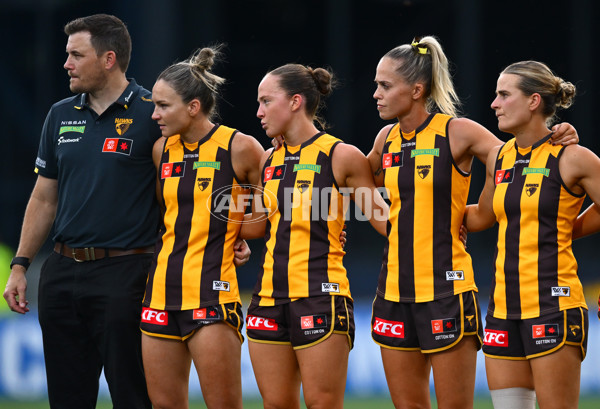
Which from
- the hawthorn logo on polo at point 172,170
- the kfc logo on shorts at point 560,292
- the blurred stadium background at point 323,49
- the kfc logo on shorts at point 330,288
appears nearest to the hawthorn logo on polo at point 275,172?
the hawthorn logo on polo at point 172,170

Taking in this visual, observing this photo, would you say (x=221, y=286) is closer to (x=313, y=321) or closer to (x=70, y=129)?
(x=313, y=321)

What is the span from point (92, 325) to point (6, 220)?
5.50 meters

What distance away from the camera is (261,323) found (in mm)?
4191

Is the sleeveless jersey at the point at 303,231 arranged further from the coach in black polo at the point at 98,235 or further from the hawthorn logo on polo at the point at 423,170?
the coach in black polo at the point at 98,235

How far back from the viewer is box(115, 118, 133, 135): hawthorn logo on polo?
4.52 meters

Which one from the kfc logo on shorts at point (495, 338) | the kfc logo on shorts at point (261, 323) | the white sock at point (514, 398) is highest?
the kfc logo on shorts at point (261, 323)

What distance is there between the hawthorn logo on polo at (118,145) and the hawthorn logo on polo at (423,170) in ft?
4.09

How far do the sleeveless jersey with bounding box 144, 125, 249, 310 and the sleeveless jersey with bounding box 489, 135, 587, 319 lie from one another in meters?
1.10

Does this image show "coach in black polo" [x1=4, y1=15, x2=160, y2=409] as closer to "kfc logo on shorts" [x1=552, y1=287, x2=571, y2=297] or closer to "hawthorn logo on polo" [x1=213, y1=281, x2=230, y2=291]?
"hawthorn logo on polo" [x1=213, y1=281, x2=230, y2=291]

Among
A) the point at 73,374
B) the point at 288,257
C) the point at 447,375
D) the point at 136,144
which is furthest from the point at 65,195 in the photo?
the point at 447,375

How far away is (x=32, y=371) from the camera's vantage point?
6992mm

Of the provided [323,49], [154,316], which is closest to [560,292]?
[154,316]

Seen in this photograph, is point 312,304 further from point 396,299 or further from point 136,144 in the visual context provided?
point 136,144

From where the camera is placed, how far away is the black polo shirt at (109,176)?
4.45 meters
